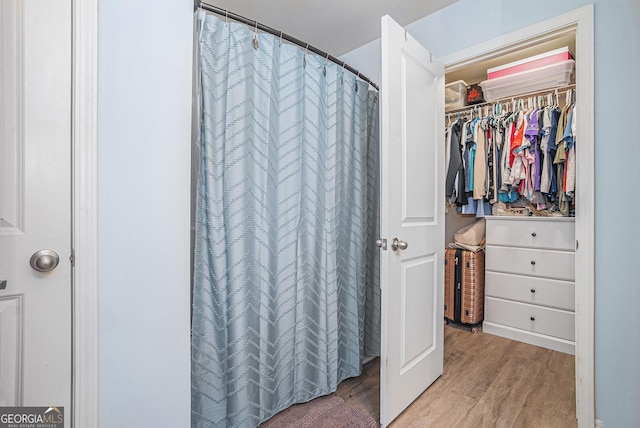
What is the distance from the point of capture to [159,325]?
1.00m

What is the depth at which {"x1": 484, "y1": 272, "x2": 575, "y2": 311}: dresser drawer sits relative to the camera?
2242mm

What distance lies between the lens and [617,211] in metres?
1.29

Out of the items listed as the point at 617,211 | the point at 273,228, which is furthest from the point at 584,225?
the point at 273,228

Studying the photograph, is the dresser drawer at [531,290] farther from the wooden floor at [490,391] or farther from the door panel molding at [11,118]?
the door panel molding at [11,118]

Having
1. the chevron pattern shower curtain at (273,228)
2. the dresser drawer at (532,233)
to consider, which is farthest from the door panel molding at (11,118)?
the dresser drawer at (532,233)

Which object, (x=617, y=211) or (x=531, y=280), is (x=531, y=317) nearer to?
(x=531, y=280)

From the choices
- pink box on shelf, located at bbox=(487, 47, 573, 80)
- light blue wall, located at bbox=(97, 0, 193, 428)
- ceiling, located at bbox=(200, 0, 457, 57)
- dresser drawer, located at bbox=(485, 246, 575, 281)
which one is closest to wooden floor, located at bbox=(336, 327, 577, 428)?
dresser drawer, located at bbox=(485, 246, 575, 281)

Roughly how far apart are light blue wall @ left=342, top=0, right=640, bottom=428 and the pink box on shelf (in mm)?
1026

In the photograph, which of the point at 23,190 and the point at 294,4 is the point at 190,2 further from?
the point at 294,4

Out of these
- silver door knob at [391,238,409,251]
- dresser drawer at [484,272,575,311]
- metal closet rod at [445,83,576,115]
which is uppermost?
metal closet rod at [445,83,576,115]

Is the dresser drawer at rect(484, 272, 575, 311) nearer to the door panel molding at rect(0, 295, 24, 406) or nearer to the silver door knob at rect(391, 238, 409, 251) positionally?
the silver door knob at rect(391, 238, 409, 251)

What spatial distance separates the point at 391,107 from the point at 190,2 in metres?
0.95

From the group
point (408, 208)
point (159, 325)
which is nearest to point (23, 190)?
point (159, 325)

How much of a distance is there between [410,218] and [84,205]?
4.63 feet
